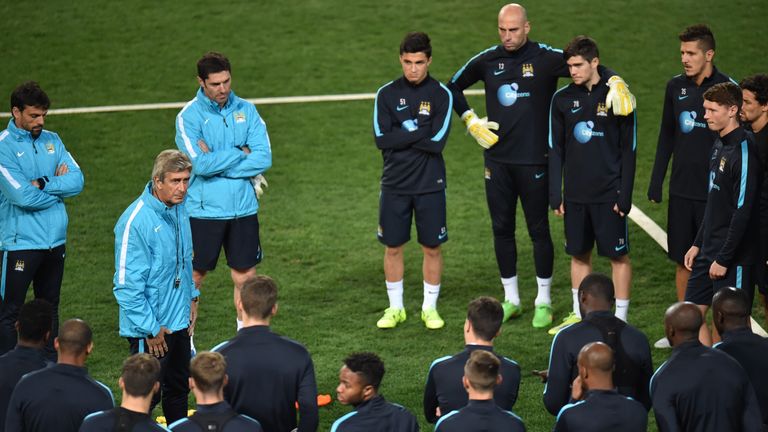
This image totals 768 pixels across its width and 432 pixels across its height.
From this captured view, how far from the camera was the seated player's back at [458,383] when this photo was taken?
5.43 m

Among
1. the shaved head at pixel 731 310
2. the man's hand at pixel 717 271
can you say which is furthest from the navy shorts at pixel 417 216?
the shaved head at pixel 731 310

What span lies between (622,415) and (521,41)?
169 inches

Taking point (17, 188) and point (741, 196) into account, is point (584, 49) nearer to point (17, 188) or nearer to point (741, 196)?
point (741, 196)

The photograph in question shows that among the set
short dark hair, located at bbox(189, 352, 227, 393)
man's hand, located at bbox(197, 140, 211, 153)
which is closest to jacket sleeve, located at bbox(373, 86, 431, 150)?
man's hand, located at bbox(197, 140, 211, 153)

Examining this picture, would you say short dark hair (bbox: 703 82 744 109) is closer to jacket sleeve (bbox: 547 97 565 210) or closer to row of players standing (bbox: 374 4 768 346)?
row of players standing (bbox: 374 4 768 346)

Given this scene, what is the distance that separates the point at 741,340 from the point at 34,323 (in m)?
3.53

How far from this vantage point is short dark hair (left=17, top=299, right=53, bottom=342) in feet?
17.9

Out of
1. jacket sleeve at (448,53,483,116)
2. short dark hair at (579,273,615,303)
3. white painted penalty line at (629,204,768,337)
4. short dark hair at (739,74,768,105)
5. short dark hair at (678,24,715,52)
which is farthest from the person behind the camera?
white painted penalty line at (629,204,768,337)

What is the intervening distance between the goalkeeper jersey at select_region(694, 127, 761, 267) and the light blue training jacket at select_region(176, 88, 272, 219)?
3.10 m

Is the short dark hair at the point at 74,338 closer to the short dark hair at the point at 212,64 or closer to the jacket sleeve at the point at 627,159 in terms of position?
the short dark hair at the point at 212,64

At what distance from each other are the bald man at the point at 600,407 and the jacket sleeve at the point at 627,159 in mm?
3211

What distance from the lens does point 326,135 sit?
46.6ft

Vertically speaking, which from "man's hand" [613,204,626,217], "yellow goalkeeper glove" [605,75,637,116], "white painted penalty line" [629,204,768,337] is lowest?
"white painted penalty line" [629,204,768,337]

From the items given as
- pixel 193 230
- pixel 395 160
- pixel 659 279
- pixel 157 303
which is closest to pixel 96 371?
pixel 193 230
